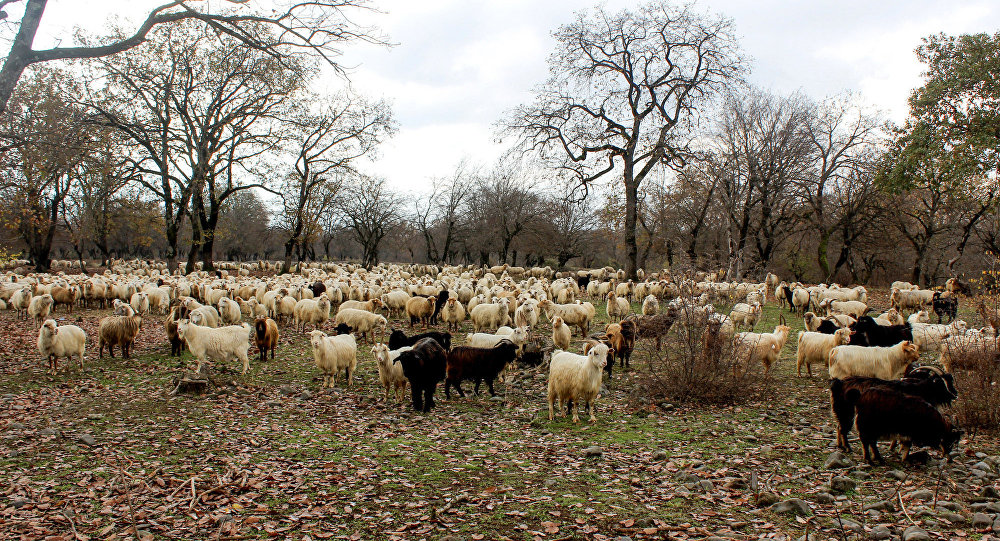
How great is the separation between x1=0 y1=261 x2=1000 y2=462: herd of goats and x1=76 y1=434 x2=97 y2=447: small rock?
3714mm

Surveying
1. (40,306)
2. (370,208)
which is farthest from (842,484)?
(370,208)

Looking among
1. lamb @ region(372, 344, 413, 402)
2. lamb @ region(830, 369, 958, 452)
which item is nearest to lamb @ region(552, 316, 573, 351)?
lamb @ region(372, 344, 413, 402)

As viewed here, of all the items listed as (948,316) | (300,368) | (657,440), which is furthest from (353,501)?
(948,316)

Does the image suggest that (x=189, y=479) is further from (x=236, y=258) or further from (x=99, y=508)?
(x=236, y=258)

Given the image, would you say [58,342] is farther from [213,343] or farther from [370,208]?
[370,208]

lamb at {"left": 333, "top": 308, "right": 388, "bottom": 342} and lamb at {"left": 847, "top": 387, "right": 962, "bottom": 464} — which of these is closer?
lamb at {"left": 847, "top": 387, "right": 962, "bottom": 464}

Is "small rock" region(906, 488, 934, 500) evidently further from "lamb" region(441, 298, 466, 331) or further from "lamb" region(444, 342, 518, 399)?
"lamb" region(441, 298, 466, 331)

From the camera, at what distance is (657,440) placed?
7.48 meters

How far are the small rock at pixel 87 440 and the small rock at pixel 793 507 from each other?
8318 millimetres

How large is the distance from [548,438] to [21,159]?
11.3 m

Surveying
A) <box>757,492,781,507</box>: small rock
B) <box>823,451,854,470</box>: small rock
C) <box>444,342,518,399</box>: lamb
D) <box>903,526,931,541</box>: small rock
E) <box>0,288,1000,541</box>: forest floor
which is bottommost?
<box>0,288,1000,541</box>: forest floor

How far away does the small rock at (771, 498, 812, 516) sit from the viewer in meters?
5.02

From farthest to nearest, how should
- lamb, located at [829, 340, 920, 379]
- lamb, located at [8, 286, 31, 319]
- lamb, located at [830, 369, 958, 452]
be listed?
lamb, located at [8, 286, 31, 319], lamb, located at [829, 340, 920, 379], lamb, located at [830, 369, 958, 452]

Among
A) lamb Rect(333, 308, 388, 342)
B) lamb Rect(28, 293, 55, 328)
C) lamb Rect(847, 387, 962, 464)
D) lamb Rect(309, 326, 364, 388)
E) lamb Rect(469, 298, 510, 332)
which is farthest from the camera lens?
lamb Rect(469, 298, 510, 332)
